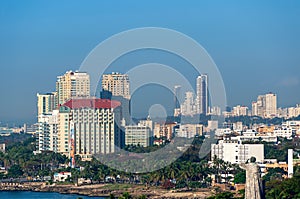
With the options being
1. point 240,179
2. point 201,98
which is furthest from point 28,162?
point 201,98

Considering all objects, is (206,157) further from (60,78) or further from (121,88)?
(60,78)

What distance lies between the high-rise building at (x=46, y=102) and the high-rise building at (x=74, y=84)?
236cm

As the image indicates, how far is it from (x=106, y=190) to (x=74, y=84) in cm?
1781

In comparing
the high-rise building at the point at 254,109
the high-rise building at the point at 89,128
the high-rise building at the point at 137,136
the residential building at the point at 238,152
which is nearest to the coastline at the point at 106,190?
the residential building at the point at 238,152

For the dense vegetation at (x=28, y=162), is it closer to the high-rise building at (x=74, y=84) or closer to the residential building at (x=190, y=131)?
the high-rise building at (x=74, y=84)

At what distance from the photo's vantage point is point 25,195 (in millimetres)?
23062

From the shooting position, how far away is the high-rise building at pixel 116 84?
37.9 metres

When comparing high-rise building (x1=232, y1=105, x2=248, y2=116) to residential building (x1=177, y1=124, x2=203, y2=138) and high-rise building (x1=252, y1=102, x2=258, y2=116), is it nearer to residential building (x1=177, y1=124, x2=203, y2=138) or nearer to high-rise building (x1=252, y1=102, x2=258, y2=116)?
high-rise building (x1=252, y1=102, x2=258, y2=116)

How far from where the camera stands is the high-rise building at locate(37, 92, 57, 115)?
43031mm

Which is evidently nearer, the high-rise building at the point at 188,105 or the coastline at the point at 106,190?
the coastline at the point at 106,190

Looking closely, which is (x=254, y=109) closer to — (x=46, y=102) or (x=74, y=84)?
(x=46, y=102)

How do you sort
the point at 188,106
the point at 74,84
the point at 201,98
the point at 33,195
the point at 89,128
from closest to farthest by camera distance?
the point at 33,195
the point at 89,128
the point at 74,84
the point at 188,106
the point at 201,98

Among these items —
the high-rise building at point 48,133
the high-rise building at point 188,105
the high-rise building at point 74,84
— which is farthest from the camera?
the high-rise building at point 188,105

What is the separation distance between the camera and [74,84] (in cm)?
3988
